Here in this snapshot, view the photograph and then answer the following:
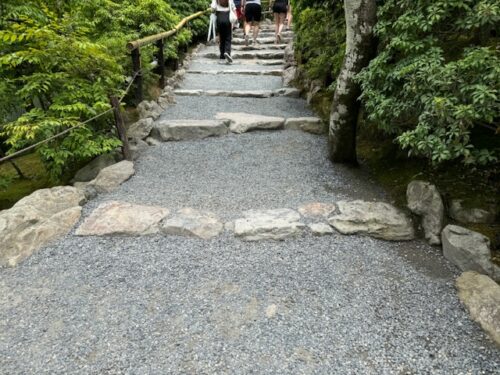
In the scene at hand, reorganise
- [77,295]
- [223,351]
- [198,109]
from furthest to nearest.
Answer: [198,109] < [77,295] < [223,351]

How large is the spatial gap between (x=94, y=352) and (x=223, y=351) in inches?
30.6

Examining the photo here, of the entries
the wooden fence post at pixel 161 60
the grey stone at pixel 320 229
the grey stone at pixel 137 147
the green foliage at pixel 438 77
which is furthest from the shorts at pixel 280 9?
the grey stone at pixel 320 229

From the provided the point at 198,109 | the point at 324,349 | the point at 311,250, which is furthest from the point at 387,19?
the point at 198,109

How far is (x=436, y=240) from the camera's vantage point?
2936 millimetres

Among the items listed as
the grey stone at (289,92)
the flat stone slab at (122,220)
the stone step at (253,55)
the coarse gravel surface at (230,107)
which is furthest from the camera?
the stone step at (253,55)

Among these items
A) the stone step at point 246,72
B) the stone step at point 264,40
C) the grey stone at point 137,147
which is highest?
the stone step at point 264,40

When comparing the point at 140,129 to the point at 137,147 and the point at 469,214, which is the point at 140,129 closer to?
the point at 137,147

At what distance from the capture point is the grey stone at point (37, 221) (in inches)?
116

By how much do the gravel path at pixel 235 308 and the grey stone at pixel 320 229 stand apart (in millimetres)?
82

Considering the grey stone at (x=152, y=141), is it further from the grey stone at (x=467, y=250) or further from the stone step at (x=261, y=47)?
the stone step at (x=261, y=47)

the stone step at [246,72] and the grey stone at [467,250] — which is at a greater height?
the stone step at [246,72]

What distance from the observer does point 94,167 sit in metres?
4.34

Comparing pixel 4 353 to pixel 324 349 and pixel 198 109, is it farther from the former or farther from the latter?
pixel 198 109

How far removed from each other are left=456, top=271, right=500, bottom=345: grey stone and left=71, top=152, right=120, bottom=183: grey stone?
3928 mm
